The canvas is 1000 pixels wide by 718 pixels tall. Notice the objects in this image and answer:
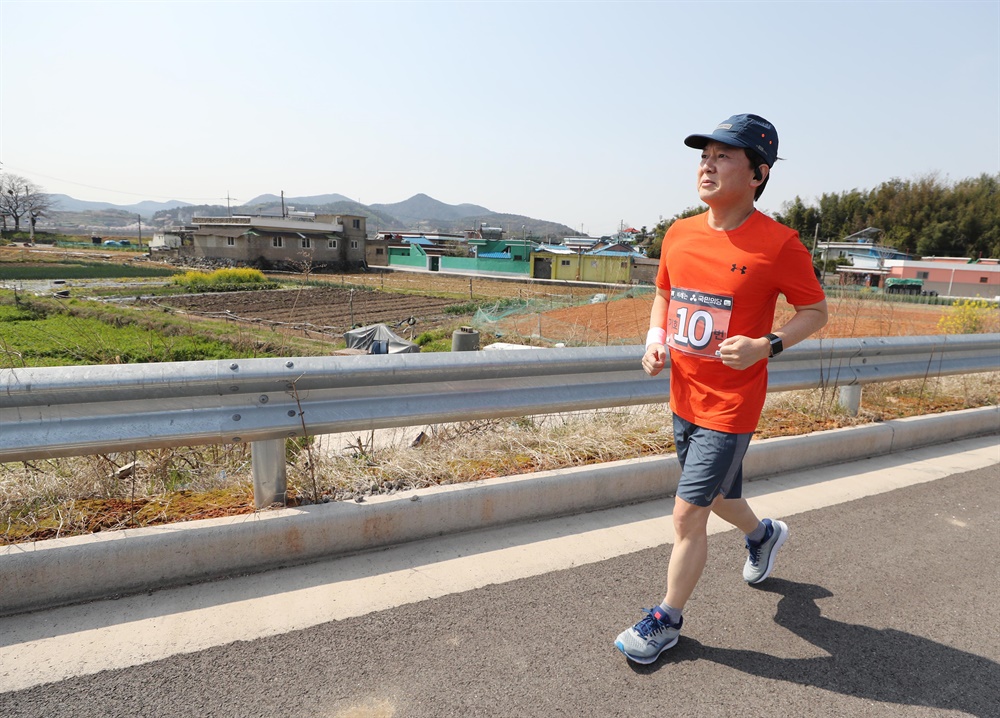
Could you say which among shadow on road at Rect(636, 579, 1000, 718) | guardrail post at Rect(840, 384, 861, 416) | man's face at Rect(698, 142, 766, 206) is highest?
man's face at Rect(698, 142, 766, 206)

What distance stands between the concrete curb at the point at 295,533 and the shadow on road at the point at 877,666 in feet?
4.02

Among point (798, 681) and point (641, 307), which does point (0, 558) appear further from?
point (641, 307)

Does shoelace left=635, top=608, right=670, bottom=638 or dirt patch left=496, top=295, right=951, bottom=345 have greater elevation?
shoelace left=635, top=608, right=670, bottom=638

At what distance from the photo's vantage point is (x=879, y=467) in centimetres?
497

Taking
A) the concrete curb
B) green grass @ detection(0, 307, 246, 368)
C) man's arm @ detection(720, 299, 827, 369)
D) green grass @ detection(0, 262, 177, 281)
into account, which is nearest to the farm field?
green grass @ detection(0, 307, 246, 368)

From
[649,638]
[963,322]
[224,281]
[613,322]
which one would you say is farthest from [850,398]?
[224,281]

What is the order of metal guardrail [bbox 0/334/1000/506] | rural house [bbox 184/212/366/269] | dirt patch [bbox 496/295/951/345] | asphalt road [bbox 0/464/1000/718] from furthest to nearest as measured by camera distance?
rural house [bbox 184/212/366/269] < dirt patch [bbox 496/295/951/345] < metal guardrail [bbox 0/334/1000/506] < asphalt road [bbox 0/464/1000/718]

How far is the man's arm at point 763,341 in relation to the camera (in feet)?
7.61

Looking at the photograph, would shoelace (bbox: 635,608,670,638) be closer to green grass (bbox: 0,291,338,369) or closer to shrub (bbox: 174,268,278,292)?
green grass (bbox: 0,291,338,369)

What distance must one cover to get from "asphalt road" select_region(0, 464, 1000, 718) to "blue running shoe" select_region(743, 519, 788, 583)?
83 millimetres

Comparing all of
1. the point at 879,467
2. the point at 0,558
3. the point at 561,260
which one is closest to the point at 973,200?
the point at 561,260

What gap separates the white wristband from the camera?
8.90ft

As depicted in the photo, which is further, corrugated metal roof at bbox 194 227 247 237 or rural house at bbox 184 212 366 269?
corrugated metal roof at bbox 194 227 247 237

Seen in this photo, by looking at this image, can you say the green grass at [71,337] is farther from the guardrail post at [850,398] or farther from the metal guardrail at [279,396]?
the guardrail post at [850,398]
